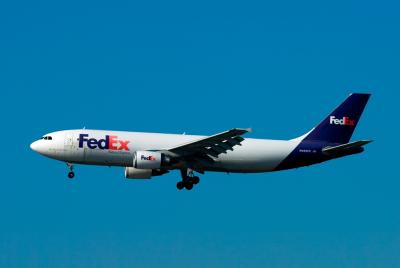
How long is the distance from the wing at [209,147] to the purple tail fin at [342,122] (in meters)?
6.96

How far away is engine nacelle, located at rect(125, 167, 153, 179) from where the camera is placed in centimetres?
6391

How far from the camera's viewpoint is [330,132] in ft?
213

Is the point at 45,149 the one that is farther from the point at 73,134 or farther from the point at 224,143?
the point at 224,143

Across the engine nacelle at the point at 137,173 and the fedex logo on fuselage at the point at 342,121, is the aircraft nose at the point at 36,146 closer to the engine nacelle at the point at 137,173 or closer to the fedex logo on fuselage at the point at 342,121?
the engine nacelle at the point at 137,173

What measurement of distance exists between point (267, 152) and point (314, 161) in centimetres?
344

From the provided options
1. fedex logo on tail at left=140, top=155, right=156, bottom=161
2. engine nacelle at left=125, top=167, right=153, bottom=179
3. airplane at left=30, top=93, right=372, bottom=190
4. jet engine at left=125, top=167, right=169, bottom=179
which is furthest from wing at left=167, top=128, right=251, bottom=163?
engine nacelle at left=125, top=167, right=153, bottom=179

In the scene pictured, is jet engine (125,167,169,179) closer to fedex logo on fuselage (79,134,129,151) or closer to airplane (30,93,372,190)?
airplane (30,93,372,190)

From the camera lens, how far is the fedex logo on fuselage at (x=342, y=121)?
65188mm

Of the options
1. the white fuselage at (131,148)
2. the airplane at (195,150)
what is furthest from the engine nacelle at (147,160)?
the white fuselage at (131,148)

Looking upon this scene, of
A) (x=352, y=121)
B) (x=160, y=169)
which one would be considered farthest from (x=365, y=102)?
(x=160, y=169)

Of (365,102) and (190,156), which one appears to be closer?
(190,156)

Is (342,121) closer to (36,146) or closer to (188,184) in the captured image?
(188,184)

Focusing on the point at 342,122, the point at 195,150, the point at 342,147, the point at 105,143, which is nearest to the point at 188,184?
the point at 195,150

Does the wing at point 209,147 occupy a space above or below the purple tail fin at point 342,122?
below
